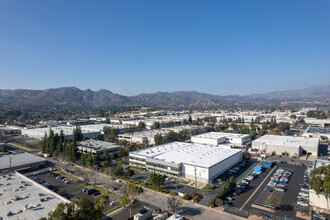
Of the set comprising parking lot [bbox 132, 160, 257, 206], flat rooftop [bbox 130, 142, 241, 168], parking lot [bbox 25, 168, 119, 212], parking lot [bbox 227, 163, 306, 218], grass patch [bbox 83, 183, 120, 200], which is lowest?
parking lot [bbox 227, 163, 306, 218]

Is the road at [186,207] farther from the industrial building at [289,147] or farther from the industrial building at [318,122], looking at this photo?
the industrial building at [318,122]

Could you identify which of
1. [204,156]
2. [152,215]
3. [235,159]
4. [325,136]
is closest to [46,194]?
[152,215]

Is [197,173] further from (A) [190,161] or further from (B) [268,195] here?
(B) [268,195]

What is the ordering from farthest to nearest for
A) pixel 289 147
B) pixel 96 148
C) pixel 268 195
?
pixel 289 147 < pixel 96 148 < pixel 268 195

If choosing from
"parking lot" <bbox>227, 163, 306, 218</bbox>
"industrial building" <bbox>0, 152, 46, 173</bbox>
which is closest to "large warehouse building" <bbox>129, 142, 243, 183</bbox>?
"parking lot" <bbox>227, 163, 306, 218</bbox>

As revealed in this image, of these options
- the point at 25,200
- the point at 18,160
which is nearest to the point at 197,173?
the point at 25,200

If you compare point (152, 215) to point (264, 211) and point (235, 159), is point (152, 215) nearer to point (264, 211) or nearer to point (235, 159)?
point (264, 211)

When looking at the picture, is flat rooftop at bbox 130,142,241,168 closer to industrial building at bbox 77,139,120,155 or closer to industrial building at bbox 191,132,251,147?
industrial building at bbox 77,139,120,155
